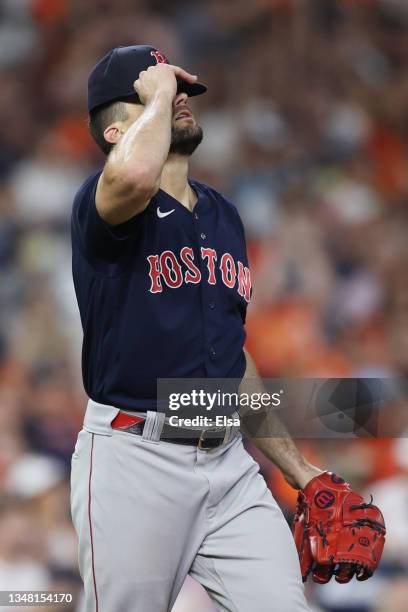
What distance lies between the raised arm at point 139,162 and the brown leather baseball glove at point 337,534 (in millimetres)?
876

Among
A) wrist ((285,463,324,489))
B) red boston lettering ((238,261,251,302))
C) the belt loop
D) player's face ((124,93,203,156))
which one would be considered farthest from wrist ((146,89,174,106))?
wrist ((285,463,324,489))

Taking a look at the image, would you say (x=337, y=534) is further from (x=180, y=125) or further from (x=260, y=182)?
(x=260, y=182)

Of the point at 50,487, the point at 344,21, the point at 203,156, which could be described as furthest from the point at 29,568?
the point at 344,21

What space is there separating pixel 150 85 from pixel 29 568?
88.3 inches

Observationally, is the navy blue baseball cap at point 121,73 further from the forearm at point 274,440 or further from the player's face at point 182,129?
the forearm at point 274,440

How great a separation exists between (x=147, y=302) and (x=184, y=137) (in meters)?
0.44

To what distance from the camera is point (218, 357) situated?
2410mm

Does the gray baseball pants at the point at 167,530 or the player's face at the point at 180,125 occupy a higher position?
the player's face at the point at 180,125

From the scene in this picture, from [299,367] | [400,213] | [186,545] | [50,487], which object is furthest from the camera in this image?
[400,213]

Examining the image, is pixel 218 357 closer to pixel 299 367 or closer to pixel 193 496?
pixel 193 496

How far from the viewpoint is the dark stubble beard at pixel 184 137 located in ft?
8.05

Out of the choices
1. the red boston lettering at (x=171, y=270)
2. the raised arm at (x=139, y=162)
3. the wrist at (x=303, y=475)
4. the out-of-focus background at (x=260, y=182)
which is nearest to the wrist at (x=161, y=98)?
the raised arm at (x=139, y=162)

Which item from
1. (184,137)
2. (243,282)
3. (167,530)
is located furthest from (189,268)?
(167,530)

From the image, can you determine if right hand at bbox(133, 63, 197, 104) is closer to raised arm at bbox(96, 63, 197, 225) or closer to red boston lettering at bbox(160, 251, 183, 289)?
raised arm at bbox(96, 63, 197, 225)
